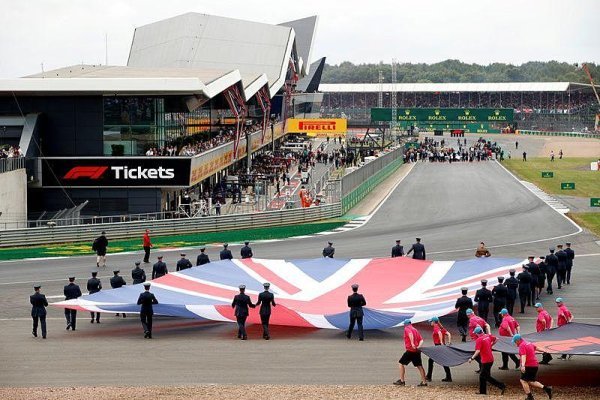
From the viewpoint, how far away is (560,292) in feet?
94.8

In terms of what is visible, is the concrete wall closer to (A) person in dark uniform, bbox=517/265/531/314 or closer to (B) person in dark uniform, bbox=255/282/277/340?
(B) person in dark uniform, bbox=255/282/277/340

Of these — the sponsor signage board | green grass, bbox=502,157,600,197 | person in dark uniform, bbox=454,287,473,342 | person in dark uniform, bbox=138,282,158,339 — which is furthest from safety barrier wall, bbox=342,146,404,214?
person in dark uniform, bbox=138,282,158,339

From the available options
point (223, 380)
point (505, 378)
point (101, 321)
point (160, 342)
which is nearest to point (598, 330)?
point (505, 378)

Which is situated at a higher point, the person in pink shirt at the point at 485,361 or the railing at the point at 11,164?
the railing at the point at 11,164

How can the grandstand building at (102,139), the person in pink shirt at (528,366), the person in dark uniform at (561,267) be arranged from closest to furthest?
the person in pink shirt at (528,366) → the person in dark uniform at (561,267) → the grandstand building at (102,139)

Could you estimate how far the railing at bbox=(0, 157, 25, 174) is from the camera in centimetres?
4283

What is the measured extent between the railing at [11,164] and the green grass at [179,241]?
4.51m

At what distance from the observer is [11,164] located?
44.1m

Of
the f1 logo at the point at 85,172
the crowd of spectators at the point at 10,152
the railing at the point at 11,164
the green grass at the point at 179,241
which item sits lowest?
the green grass at the point at 179,241

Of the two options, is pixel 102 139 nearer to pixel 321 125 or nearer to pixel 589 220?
pixel 589 220

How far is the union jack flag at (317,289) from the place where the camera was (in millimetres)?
23109

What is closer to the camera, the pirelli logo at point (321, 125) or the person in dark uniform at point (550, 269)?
the person in dark uniform at point (550, 269)

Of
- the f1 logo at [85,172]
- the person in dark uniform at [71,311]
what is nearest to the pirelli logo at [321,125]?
the f1 logo at [85,172]

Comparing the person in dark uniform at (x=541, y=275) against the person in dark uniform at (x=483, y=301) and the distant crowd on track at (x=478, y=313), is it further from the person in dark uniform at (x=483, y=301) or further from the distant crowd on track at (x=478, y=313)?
the person in dark uniform at (x=483, y=301)
